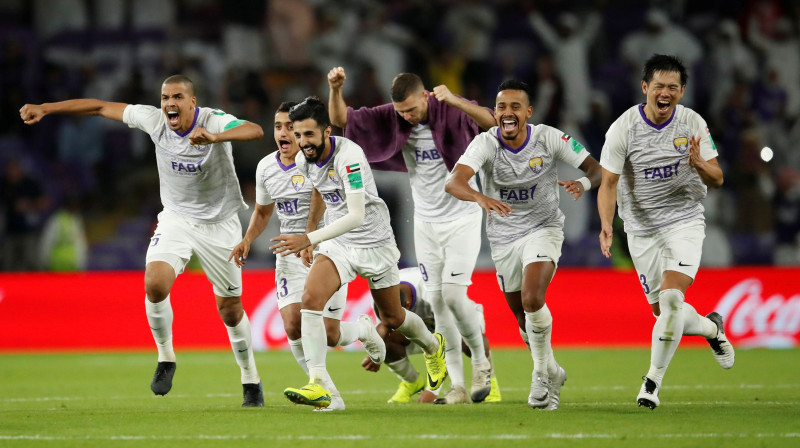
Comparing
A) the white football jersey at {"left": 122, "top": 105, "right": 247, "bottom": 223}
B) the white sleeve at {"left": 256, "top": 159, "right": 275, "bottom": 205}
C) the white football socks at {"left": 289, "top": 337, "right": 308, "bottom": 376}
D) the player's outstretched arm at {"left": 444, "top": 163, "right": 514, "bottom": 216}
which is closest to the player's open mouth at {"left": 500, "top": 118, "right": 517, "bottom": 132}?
the player's outstretched arm at {"left": 444, "top": 163, "right": 514, "bottom": 216}

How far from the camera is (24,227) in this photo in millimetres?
16922

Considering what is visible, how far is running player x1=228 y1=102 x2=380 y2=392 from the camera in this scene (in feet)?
28.0

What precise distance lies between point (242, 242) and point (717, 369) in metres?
5.75

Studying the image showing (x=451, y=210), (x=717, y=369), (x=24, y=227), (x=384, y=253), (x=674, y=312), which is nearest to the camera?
(x=674, y=312)

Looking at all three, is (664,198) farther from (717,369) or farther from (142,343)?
(142,343)

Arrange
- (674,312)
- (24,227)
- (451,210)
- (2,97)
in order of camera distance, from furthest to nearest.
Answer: (2,97), (24,227), (451,210), (674,312)

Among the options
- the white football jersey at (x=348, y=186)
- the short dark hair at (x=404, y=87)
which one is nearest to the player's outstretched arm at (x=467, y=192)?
the white football jersey at (x=348, y=186)

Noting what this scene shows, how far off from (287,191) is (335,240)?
34.1 inches

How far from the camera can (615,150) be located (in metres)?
7.75

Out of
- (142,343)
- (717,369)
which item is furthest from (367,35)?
(717,369)

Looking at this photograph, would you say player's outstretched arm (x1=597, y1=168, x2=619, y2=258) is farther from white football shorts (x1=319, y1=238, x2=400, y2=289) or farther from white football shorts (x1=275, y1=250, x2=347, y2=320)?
white football shorts (x1=275, y1=250, x2=347, y2=320)

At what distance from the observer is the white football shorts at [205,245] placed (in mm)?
8289

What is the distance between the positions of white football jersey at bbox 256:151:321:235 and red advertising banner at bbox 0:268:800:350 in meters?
5.29

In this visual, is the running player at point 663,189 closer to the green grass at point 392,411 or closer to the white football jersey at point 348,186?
the green grass at point 392,411
